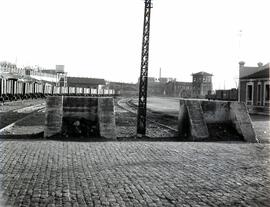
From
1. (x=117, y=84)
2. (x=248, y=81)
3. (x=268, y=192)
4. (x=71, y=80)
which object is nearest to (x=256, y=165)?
(x=268, y=192)

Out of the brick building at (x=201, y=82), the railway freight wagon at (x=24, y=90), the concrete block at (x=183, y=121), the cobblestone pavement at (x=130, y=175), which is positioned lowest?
the cobblestone pavement at (x=130, y=175)

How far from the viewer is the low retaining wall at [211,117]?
42.4 ft

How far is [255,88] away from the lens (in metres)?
34.5

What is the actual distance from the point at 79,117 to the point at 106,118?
102 centimetres

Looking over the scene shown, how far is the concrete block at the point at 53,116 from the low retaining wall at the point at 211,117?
4608 mm

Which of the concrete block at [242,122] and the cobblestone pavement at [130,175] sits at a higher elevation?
the concrete block at [242,122]

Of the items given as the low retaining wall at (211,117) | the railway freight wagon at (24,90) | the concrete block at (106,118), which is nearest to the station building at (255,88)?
the low retaining wall at (211,117)

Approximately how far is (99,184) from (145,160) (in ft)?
8.03

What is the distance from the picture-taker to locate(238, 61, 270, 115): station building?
3209 centimetres

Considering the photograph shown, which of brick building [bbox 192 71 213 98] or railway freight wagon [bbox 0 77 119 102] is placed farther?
brick building [bbox 192 71 213 98]

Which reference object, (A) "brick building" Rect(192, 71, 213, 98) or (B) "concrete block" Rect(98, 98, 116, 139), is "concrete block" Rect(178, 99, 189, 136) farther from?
(A) "brick building" Rect(192, 71, 213, 98)

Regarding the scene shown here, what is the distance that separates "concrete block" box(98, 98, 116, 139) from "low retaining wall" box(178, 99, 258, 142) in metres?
2.81

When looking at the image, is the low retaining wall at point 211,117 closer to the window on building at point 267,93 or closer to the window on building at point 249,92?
the window on building at point 267,93

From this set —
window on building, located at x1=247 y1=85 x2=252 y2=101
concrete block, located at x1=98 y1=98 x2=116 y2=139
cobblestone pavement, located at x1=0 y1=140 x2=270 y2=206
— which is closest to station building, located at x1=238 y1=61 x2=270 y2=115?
window on building, located at x1=247 y1=85 x2=252 y2=101
